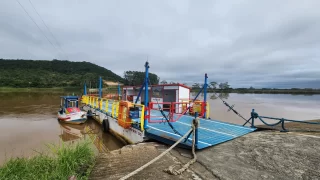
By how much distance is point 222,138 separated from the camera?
6113 mm

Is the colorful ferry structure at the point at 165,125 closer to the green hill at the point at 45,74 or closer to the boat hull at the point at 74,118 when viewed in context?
the boat hull at the point at 74,118

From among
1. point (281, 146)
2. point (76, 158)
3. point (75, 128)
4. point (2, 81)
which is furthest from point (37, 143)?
point (2, 81)

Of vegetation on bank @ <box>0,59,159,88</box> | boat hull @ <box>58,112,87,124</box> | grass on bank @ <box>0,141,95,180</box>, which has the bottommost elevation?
boat hull @ <box>58,112,87,124</box>

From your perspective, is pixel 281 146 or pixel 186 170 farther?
pixel 281 146

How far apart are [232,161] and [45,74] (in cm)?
11284

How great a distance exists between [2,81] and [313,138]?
91370mm

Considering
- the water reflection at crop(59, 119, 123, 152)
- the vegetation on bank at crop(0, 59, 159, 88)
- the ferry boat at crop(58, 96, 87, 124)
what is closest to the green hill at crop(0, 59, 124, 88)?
the vegetation on bank at crop(0, 59, 159, 88)

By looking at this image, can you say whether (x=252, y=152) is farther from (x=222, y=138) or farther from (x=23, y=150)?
(x=23, y=150)

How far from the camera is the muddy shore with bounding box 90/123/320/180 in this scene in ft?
11.9

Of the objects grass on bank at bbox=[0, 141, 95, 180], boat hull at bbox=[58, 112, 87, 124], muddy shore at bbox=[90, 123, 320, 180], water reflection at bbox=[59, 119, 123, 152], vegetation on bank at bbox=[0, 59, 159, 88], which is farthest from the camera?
vegetation on bank at bbox=[0, 59, 159, 88]

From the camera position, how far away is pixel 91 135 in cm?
1131

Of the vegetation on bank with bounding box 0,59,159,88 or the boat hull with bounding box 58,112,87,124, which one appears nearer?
the boat hull with bounding box 58,112,87,124

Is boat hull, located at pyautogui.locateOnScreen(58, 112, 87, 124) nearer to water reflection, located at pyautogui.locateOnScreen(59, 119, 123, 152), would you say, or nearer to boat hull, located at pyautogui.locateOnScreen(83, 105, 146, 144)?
water reflection, located at pyautogui.locateOnScreen(59, 119, 123, 152)

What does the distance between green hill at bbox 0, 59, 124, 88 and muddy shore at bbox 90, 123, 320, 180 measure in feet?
253
